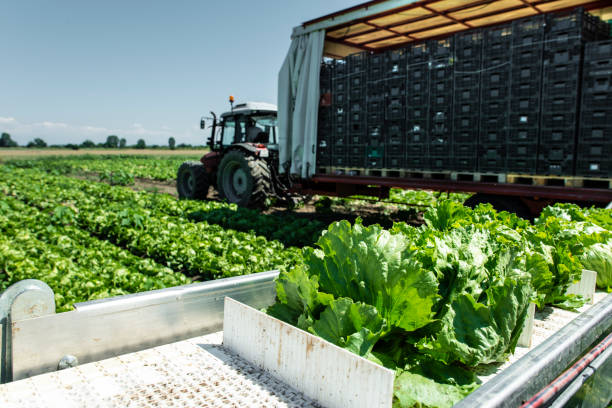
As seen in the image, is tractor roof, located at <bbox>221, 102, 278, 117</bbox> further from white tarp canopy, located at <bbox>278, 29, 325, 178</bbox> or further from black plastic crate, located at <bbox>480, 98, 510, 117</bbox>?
black plastic crate, located at <bbox>480, 98, 510, 117</bbox>

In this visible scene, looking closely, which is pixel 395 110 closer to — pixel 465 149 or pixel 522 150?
pixel 465 149

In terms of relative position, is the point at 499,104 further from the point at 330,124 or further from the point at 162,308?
the point at 162,308

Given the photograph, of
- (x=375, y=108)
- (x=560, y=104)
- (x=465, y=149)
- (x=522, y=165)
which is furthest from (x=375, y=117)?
(x=560, y=104)

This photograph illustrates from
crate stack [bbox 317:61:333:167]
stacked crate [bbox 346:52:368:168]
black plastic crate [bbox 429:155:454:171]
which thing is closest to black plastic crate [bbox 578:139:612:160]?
black plastic crate [bbox 429:155:454:171]

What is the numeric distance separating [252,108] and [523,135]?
7.39 m

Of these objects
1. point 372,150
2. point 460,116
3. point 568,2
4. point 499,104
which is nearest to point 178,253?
point 372,150

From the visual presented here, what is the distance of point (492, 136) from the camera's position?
250 inches

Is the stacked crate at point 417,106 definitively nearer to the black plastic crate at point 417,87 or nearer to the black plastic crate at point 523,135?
the black plastic crate at point 417,87

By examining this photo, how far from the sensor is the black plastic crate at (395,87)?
24.2 feet

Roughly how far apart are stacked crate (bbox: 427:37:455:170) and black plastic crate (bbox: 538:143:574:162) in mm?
1305

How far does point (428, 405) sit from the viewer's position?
1381 millimetres

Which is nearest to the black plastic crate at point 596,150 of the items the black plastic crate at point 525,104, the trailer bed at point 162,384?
the black plastic crate at point 525,104

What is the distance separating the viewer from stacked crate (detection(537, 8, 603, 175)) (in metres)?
5.55

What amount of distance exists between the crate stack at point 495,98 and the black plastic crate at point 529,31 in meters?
0.09
